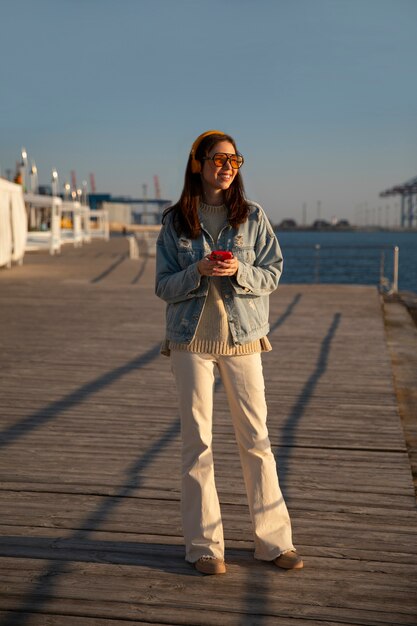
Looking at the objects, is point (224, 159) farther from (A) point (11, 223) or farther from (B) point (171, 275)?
(A) point (11, 223)

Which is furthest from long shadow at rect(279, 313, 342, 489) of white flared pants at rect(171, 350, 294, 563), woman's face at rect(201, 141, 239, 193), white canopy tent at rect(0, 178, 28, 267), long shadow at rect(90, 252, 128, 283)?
white canopy tent at rect(0, 178, 28, 267)

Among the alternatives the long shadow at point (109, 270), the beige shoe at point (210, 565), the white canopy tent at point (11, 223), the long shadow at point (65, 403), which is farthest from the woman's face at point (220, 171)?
the white canopy tent at point (11, 223)

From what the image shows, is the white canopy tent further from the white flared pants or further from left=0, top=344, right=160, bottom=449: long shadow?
the white flared pants

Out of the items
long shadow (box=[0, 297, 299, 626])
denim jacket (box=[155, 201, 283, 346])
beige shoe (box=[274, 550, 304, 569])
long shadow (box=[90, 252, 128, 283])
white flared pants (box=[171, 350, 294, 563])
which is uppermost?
denim jacket (box=[155, 201, 283, 346])

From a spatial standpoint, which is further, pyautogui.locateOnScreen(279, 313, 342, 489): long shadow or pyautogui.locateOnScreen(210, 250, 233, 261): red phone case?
pyautogui.locateOnScreen(279, 313, 342, 489): long shadow

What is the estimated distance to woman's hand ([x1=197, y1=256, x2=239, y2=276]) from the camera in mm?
2717

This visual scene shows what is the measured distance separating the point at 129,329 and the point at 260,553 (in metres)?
6.89

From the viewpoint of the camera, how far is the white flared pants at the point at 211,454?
9.57ft

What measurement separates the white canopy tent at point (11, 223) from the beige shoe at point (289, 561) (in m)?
16.1

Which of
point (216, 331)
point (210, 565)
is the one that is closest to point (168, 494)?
point (210, 565)

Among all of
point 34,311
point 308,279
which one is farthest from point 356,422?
point 308,279

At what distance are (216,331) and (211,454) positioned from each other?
473 mm

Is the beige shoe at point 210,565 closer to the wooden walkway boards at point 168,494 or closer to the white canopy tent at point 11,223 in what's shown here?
the wooden walkway boards at point 168,494

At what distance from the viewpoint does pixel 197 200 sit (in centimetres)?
293
